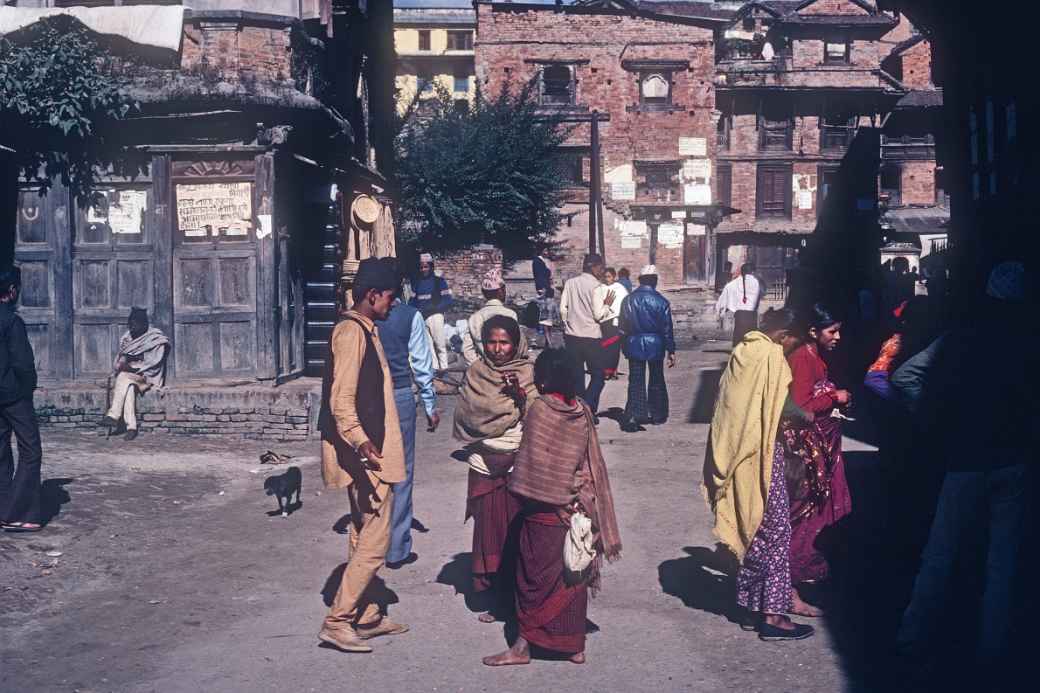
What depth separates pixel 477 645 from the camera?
6051 millimetres

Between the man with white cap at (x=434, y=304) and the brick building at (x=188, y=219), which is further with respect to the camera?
the man with white cap at (x=434, y=304)

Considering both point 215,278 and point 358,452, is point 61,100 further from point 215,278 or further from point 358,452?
point 358,452

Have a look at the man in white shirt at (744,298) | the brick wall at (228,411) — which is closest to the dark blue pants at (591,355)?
the brick wall at (228,411)

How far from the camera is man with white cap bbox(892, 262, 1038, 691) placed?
5266 millimetres

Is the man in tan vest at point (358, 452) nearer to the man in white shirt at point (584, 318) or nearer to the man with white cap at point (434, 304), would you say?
the man in white shirt at point (584, 318)

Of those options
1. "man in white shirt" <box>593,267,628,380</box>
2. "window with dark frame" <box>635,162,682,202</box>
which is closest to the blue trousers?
Answer: "man in white shirt" <box>593,267,628,380</box>

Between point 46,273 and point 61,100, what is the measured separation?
2.12 meters

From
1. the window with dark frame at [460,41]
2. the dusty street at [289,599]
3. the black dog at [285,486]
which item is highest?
the window with dark frame at [460,41]

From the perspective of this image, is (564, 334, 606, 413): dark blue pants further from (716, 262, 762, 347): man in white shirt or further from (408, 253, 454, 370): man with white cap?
(716, 262, 762, 347): man in white shirt

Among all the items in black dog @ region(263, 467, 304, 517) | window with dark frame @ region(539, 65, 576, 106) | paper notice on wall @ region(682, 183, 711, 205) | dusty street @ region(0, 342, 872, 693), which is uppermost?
window with dark frame @ region(539, 65, 576, 106)

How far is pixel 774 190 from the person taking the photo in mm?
43531

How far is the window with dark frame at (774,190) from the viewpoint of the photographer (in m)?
43.4

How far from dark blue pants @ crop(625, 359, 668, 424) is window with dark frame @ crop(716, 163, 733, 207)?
30780mm

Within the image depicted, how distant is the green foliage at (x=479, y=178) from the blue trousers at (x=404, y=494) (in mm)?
26424
